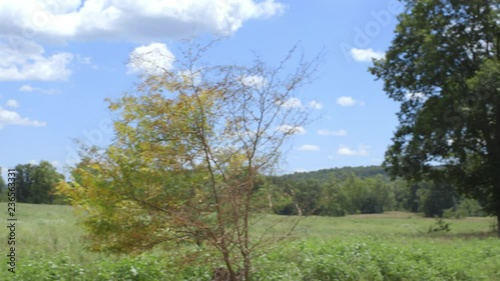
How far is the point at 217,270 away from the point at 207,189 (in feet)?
4.28

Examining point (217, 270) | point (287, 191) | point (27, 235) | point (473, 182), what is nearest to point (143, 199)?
point (217, 270)

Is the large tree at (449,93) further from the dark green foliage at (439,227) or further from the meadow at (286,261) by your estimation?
the meadow at (286,261)

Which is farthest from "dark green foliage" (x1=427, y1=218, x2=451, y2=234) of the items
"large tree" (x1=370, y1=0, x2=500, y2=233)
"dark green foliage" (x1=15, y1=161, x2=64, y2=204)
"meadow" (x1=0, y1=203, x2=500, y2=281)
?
"dark green foliage" (x1=15, y1=161, x2=64, y2=204)

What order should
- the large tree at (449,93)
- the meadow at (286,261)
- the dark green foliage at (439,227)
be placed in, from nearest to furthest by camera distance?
A: 1. the meadow at (286,261)
2. the large tree at (449,93)
3. the dark green foliage at (439,227)

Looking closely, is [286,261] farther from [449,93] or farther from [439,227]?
[439,227]

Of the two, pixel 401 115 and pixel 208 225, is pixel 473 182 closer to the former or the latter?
pixel 401 115

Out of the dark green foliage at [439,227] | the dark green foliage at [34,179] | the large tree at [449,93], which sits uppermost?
the large tree at [449,93]

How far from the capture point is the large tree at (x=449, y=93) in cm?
2417

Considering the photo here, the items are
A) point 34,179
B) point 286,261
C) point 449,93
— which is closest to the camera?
point 286,261

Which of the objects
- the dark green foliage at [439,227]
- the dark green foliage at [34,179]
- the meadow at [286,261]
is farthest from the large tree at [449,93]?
the dark green foliage at [34,179]

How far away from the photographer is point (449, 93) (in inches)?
976

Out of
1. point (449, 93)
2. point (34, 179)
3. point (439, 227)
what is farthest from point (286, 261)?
point (439, 227)

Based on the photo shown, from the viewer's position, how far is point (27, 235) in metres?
12.0

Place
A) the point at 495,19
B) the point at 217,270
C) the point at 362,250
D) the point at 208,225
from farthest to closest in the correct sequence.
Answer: the point at 495,19
the point at 362,250
the point at 217,270
the point at 208,225
